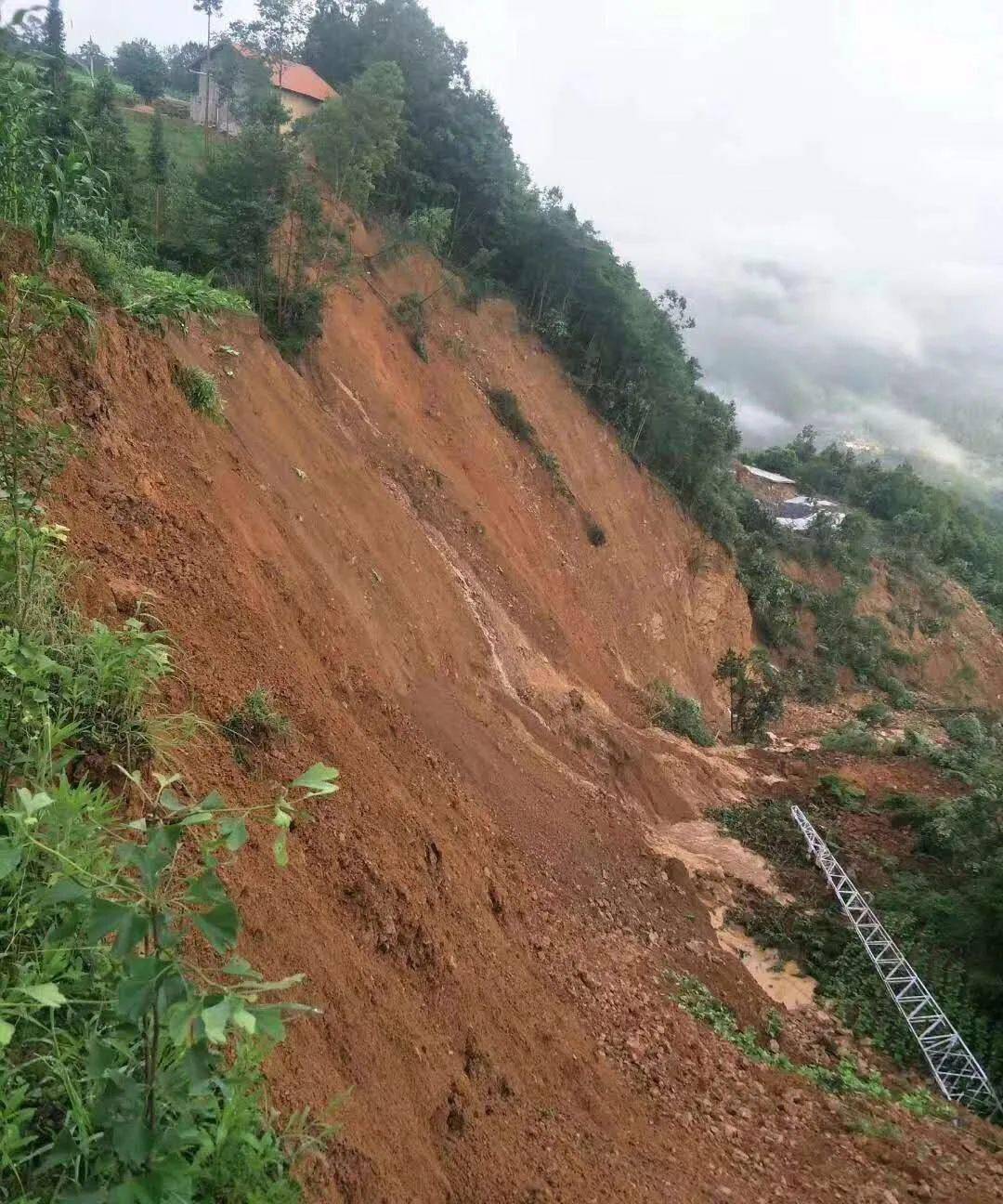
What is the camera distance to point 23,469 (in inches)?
168

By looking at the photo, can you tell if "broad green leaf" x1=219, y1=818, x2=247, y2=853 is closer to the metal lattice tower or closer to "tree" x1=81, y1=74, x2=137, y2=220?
the metal lattice tower

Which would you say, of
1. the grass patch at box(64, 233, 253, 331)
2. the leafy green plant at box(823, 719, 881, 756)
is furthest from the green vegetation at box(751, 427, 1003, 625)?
the grass patch at box(64, 233, 253, 331)

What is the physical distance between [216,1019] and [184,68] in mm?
52827

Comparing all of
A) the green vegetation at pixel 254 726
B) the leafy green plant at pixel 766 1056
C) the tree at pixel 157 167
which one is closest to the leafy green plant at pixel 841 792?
the leafy green plant at pixel 766 1056

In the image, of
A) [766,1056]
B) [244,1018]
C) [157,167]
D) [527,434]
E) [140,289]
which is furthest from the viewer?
[527,434]

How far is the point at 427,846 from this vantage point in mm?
7262

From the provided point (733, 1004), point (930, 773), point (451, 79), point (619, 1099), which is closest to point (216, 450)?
point (619, 1099)

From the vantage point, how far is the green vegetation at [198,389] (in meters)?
9.16

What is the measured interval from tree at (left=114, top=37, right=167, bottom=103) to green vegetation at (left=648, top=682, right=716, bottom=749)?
127 feet

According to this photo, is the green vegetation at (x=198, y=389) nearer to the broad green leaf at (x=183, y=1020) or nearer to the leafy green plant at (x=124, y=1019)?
the leafy green plant at (x=124, y=1019)

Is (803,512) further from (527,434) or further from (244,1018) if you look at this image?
(244,1018)

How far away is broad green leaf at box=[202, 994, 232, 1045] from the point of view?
5.86ft

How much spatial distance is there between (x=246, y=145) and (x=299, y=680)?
11631 millimetres

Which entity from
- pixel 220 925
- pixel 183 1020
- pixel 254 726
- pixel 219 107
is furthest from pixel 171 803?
pixel 219 107
